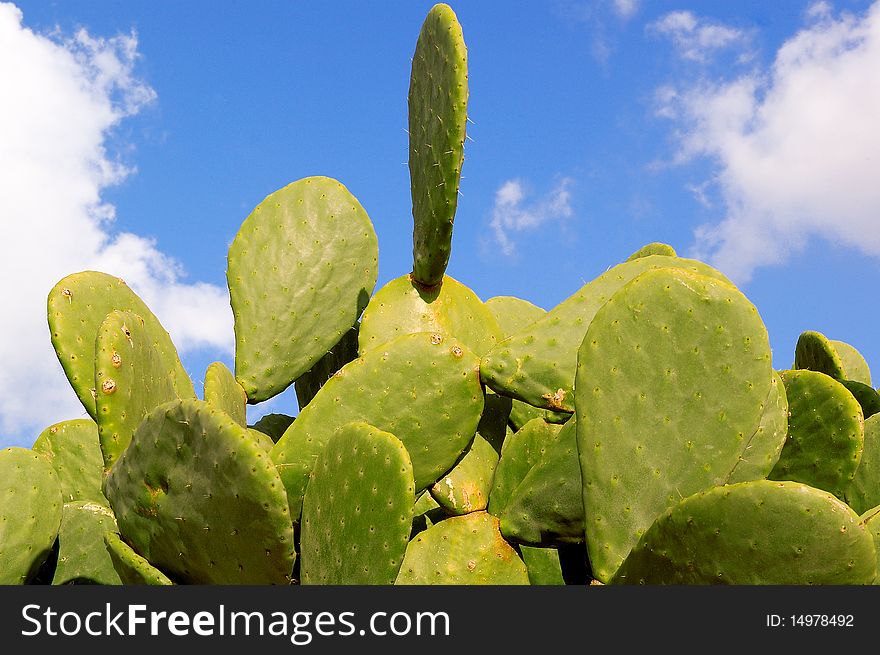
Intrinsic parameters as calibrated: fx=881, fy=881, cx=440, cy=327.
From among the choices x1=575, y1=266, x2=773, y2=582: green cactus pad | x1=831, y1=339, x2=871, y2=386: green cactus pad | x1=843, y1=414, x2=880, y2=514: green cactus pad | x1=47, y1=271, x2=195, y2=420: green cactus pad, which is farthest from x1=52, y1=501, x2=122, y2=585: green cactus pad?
x1=831, y1=339, x2=871, y2=386: green cactus pad

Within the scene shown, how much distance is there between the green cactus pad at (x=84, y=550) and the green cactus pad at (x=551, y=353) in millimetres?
990

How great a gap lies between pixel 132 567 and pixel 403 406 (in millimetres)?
621

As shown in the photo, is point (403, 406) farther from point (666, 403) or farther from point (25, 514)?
Answer: point (25, 514)

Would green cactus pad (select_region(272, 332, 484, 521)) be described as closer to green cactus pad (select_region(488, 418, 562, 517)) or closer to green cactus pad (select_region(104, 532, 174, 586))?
green cactus pad (select_region(488, 418, 562, 517))

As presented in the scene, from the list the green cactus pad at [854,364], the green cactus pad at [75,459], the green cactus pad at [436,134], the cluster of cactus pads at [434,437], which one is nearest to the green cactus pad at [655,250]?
the cluster of cactus pads at [434,437]

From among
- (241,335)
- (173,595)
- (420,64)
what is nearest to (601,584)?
(173,595)

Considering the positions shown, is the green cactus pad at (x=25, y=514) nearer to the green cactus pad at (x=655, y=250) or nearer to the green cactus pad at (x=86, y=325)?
the green cactus pad at (x=86, y=325)

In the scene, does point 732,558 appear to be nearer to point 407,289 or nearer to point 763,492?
point 763,492

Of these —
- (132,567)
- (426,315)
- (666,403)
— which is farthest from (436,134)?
(132,567)

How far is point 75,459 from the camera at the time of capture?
8.44ft

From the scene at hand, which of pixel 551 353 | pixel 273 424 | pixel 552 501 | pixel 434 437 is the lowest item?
pixel 552 501

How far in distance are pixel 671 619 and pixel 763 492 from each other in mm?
253

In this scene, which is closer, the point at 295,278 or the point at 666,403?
the point at 666,403

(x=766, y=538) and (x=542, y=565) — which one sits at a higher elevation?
(x=542, y=565)
